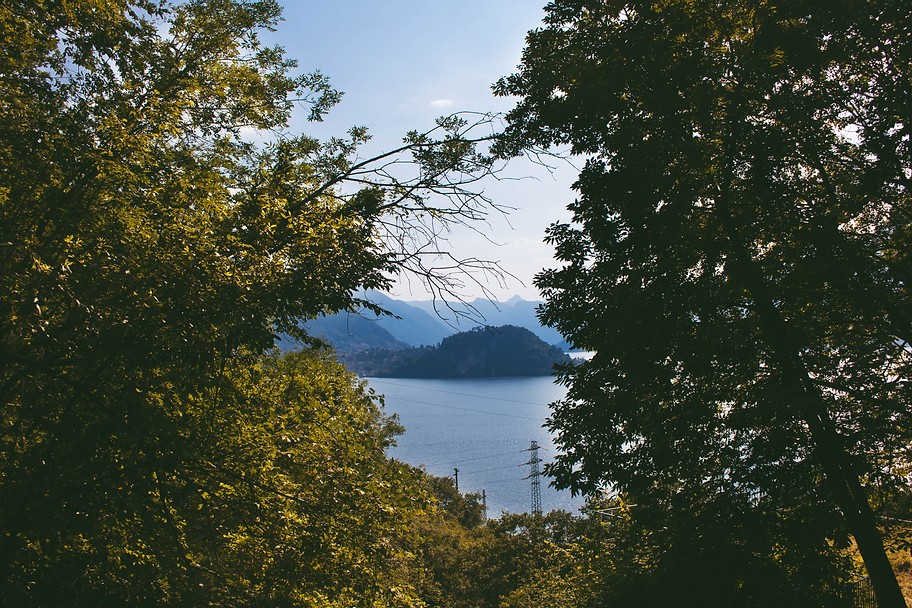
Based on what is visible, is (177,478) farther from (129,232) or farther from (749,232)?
(749,232)

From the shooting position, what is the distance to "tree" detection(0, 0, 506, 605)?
4.36m

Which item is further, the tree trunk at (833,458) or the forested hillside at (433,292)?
the tree trunk at (833,458)

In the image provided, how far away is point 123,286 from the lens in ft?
14.7

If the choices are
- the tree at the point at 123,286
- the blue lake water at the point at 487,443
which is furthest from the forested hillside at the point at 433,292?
the blue lake water at the point at 487,443

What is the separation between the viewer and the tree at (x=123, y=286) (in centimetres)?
436

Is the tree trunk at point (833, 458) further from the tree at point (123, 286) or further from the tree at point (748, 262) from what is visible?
the tree at point (123, 286)

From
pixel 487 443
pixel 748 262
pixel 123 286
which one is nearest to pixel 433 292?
pixel 123 286

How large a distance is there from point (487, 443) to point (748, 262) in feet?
378

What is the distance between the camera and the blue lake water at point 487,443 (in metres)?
87.7

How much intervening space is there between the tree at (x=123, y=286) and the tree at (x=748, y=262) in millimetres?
3290

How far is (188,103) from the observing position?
18.6 feet

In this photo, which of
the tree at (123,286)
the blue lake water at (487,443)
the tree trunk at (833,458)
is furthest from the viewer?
the blue lake water at (487,443)

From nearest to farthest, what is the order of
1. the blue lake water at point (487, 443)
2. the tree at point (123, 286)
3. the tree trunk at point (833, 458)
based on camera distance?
the tree at point (123, 286)
the tree trunk at point (833, 458)
the blue lake water at point (487, 443)

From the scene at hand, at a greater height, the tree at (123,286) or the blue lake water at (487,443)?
the tree at (123,286)
